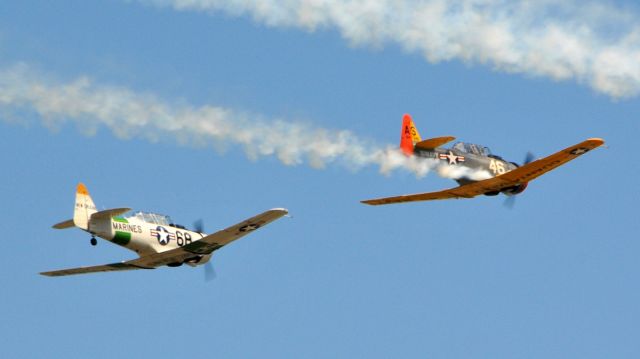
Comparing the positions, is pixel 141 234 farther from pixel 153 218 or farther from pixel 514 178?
pixel 514 178

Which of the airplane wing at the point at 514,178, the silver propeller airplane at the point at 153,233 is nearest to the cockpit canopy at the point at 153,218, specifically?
the silver propeller airplane at the point at 153,233

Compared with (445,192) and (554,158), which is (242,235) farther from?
(554,158)

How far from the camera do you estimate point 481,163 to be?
46969 millimetres

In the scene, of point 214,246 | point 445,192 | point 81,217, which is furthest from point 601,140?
point 81,217

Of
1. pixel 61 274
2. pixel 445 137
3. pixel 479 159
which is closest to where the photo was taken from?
pixel 445 137

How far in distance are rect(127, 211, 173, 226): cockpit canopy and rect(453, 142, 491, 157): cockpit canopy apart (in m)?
9.19

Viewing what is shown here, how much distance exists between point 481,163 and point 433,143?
2685 mm

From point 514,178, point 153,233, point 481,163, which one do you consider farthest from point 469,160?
point 153,233

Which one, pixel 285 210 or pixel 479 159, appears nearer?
pixel 285 210

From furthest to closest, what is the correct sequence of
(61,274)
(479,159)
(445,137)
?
(61,274) → (479,159) → (445,137)

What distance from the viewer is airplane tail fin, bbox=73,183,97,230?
4538 centimetres

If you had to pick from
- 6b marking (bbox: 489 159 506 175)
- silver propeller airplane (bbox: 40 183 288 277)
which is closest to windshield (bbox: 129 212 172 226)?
silver propeller airplane (bbox: 40 183 288 277)

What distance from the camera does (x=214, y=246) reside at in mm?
47625

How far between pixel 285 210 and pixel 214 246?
14.4ft
